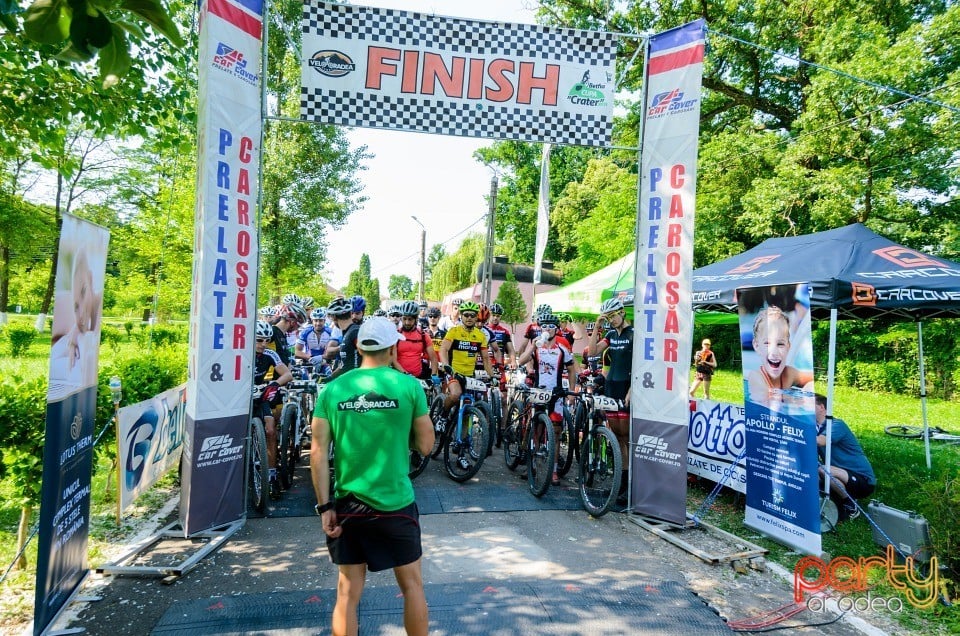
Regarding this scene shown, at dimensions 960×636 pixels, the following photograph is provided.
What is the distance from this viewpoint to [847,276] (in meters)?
6.27

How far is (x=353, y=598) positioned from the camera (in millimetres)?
2768

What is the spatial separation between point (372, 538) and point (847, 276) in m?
6.08

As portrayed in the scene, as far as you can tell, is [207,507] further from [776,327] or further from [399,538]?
[776,327]

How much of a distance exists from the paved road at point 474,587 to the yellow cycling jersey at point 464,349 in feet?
7.29

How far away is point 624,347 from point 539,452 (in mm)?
Answer: 1560

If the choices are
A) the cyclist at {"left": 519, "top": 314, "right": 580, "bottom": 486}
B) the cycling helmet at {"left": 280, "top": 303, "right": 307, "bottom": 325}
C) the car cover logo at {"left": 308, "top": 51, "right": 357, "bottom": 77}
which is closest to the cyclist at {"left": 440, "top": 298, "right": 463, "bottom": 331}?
the cyclist at {"left": 519, "top": 314, "right": 580, "bottom": 486}

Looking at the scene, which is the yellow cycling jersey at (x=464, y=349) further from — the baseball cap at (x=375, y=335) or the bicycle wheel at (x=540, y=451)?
the baseball cap at (x=375, y=335)

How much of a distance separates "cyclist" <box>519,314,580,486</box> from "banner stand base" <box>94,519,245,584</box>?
3.51 metres

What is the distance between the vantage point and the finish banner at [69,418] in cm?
306

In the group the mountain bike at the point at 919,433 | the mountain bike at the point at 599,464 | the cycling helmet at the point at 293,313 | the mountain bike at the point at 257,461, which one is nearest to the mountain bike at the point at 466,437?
the mountain bike at the point at 599,464

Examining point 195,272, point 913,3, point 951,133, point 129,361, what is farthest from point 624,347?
point 913,3

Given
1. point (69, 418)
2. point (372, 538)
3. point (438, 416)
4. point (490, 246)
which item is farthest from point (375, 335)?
point (490, 246)

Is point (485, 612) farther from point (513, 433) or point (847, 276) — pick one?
point (847, 276)

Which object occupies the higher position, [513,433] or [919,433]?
[513,433]
